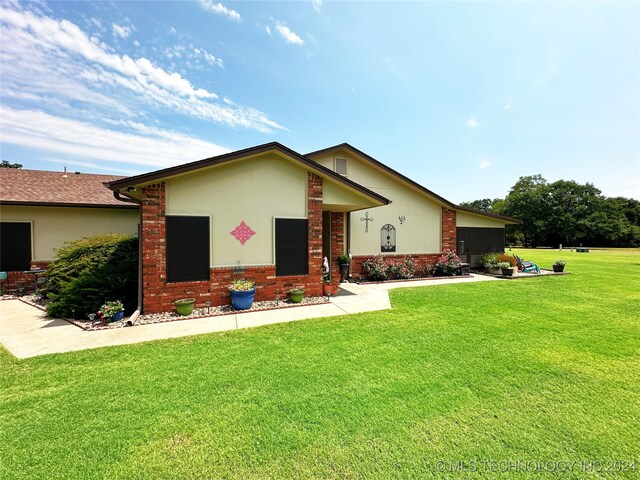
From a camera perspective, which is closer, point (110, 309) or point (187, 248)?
point (110, 309)

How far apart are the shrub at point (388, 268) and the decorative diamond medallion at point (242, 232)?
6083mm

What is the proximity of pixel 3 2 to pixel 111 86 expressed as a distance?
2.86 metres

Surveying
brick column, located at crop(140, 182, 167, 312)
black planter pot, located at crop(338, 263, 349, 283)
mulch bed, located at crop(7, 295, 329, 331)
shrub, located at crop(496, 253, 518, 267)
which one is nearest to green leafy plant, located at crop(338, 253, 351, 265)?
black planter pot, located at crop(338, 263, 349, 283)

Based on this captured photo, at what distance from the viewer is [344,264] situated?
10992 mm

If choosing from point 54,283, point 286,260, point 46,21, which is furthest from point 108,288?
point 46,21

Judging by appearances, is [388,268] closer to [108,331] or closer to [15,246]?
[108,331]

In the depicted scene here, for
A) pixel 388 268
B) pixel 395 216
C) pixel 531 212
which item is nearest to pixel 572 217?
pixel 531 212

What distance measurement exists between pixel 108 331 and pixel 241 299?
2.86m

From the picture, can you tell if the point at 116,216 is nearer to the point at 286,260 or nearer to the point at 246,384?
the point at 286,260

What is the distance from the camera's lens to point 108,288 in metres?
6.81

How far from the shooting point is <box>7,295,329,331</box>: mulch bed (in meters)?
6.02

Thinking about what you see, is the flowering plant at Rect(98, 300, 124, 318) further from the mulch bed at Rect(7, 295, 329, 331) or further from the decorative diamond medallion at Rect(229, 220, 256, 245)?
the decorative diamond medallion at Rect(229, 220, 256, 245)

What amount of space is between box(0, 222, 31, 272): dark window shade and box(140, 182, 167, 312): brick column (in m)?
6.79

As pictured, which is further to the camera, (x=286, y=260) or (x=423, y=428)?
(x=286, y=260)
